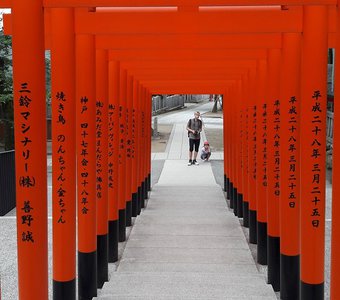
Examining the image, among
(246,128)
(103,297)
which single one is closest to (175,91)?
(246,128)

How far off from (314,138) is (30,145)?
202cm

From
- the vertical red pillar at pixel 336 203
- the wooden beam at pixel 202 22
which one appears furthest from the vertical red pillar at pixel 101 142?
the vertical red pillar at pixel 336 203

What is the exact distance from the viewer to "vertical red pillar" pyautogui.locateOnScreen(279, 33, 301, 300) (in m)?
4.39

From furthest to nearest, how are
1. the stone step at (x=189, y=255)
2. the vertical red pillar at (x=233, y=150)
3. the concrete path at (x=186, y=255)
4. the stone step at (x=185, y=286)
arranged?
the vertical red pillar at (x=233, y=150) < the stone step at (x=189, y=255) < the concrete path at (x=186, y=255) < the stone step at (x=185, y=286)

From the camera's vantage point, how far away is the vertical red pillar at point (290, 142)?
4391mm

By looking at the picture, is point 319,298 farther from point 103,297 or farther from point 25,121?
point 25,121

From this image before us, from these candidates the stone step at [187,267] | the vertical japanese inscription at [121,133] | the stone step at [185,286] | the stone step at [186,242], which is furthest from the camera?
the vertical japanese inscription at [121,133]

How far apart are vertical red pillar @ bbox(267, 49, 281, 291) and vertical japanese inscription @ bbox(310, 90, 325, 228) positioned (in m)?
1.39

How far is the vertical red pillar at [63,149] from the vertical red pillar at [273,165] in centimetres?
217

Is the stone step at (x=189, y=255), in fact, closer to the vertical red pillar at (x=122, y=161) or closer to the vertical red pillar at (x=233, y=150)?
the vertical red pillar at (x=122, y=161)

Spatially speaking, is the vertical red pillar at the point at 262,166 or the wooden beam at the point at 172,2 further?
the vertical red pillar at the point at 262,166

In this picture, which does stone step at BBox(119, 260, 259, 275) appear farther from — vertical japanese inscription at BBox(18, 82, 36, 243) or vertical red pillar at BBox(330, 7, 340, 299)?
vertical japanese inscription at BBox(18, 82, 36, 243)

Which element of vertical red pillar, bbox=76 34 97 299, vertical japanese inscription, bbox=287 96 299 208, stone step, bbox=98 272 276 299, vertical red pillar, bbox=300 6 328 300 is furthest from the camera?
stone step, bbox=98 272 276 299

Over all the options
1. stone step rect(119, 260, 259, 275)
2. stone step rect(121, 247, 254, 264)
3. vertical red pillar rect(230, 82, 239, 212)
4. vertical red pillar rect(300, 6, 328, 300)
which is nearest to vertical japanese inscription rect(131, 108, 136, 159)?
vertical red pillar rect(230, 82, 239, 212)
